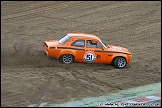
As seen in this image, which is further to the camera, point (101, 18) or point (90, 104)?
point (101, 18)

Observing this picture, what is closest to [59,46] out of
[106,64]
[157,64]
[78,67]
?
[78,67]

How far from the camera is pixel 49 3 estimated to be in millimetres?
30484

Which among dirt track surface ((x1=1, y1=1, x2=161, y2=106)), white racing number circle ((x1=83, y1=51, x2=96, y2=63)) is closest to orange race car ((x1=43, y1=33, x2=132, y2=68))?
white racing number circle ((x1=83, y1=51, x2=96, y2=63))

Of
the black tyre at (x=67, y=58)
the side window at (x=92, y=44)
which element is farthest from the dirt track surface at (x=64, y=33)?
the side window at (x=92, y=44)

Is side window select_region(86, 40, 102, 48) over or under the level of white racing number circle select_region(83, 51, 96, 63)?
over

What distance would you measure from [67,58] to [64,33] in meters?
6.62

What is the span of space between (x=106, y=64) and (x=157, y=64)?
93.1 inches

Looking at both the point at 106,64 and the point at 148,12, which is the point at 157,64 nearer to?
the point at 106,64

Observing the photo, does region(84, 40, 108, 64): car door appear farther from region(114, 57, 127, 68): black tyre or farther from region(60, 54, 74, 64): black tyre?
region(60, 54, 74, 64): black tyre

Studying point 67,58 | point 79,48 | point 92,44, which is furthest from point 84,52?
point 67,58

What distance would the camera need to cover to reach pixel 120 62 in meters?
17.2

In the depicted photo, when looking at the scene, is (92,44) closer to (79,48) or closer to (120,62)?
(79,48)

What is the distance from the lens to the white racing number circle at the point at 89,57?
54.9 feet

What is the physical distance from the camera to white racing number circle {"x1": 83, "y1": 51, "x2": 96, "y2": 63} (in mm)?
16734
